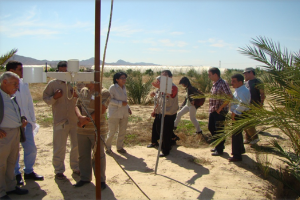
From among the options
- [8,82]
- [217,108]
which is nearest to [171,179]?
[217,108]

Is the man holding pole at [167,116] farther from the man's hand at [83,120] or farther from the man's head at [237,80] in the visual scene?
the man's hand at [83,120]

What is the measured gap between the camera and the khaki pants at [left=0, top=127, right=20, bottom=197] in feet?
10.8

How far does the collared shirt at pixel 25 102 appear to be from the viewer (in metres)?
3.92

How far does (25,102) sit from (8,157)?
0.88 m

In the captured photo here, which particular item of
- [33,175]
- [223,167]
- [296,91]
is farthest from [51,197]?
[296,91]

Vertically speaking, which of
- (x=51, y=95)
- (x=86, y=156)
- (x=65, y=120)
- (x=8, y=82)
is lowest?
(x=86, y=156)

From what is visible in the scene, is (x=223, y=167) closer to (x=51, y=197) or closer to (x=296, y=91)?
(x=296, y=91)

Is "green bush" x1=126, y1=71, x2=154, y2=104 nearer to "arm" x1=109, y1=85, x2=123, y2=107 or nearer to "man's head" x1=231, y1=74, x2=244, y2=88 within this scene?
"arm" x1=109, y1=85, x2=123, y2=107

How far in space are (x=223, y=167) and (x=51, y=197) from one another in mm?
2853

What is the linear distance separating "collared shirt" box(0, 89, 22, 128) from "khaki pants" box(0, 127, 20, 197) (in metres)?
0.07

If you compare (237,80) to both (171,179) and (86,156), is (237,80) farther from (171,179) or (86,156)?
(86,156)

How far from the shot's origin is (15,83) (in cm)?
334

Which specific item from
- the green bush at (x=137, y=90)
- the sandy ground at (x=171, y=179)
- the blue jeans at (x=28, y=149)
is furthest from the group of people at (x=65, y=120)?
the green bush at (x=137, y=90)

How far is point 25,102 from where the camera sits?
3973mm
